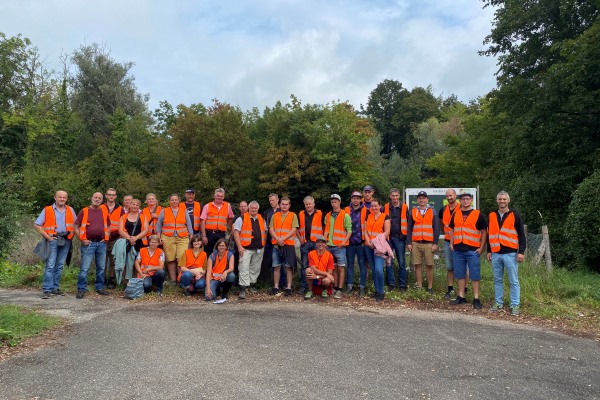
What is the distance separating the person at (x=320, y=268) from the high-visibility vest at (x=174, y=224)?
2612 millimetres

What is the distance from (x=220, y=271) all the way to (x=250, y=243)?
0.79 m

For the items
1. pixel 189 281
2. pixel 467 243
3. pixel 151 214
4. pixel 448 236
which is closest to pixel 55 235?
pixel 151 214

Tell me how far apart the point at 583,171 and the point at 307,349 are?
57.8 ft

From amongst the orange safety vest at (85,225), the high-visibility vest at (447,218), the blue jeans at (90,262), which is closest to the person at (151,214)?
the orange safety vest at (85,225)

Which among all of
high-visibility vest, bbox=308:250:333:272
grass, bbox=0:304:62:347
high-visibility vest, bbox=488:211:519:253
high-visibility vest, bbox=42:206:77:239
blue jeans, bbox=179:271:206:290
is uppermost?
high-visibility vest, bbox=42:206:77:239

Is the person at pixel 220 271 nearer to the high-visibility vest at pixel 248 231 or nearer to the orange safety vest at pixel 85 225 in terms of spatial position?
the high-visibility vest at pixel 248 231

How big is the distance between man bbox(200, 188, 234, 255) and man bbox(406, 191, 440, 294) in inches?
146

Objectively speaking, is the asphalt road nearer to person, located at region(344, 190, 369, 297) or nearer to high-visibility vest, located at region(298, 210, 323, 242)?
person, located at region(344, 190, 369, 297)

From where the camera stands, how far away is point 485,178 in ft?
101

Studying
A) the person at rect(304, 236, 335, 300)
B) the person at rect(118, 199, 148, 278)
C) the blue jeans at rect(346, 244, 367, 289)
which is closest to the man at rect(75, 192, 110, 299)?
the person at rect(118, 199, 148, 278)

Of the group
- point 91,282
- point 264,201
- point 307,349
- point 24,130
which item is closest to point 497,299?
point 307,349

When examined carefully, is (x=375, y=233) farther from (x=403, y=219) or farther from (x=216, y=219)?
(x=216, y=219)

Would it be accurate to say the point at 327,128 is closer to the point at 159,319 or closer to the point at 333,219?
the point at 333,219

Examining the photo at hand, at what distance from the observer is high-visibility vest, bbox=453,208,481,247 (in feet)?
28.5
